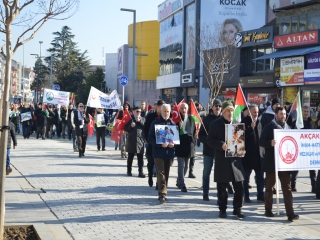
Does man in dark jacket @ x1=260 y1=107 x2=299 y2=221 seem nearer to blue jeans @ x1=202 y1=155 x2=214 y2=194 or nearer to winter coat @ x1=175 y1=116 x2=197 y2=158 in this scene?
blue jeans @ x1=202 y1=155 x2=214 y2=194

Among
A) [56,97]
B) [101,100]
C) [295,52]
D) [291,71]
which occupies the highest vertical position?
[295,52]

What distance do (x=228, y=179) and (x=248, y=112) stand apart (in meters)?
2.05

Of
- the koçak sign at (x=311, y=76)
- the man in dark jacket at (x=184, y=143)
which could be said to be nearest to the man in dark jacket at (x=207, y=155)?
the man in dark jacket at (x=184, y=143)

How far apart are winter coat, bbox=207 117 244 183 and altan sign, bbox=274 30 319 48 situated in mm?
22585

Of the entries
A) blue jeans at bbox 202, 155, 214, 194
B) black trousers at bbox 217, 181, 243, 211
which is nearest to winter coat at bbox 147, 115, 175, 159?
blue jeans at bbox 202, 155, 214, 194

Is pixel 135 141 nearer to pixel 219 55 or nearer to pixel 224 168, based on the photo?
pixel 224 168

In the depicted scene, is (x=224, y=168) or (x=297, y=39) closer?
(x=224, y=168)

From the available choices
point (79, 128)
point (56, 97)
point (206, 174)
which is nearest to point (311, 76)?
point (56, 97)

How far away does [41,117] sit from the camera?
29.3 metres

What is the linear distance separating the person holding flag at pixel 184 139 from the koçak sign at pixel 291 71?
67.2 ft

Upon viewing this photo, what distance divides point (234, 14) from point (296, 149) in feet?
150

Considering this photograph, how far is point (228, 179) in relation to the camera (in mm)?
8742

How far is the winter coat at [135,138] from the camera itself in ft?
A: 45.9

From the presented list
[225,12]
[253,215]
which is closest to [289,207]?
A: [253,215]
